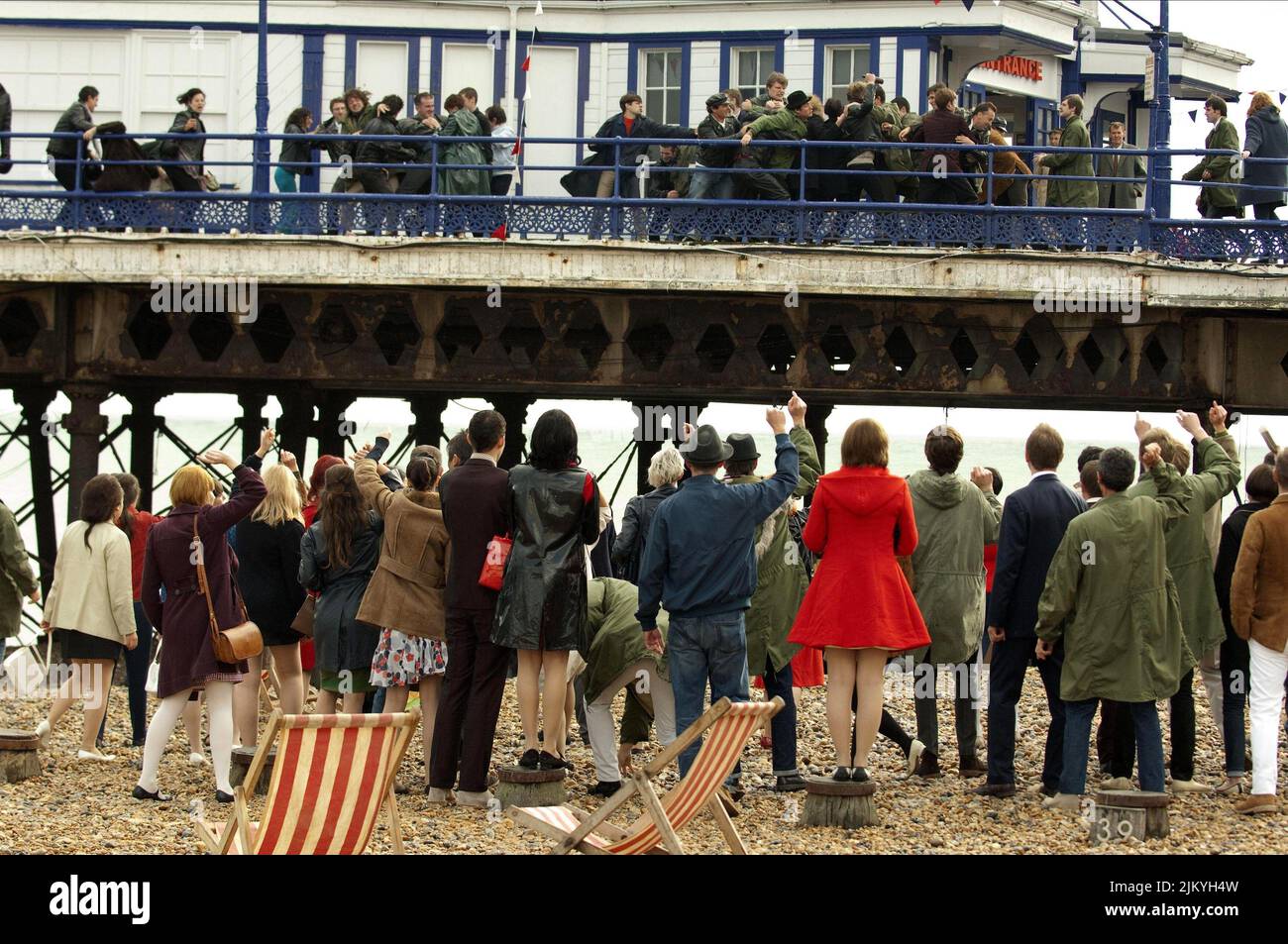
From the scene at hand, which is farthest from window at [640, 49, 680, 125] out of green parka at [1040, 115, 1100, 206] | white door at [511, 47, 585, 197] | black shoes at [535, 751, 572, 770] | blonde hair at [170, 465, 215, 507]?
black shoes at [535, 751, 572, 770]

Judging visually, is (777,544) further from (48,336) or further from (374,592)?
(48,336)

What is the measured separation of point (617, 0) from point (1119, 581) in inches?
530

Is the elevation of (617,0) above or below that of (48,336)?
above

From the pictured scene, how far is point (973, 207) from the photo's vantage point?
17.7 m

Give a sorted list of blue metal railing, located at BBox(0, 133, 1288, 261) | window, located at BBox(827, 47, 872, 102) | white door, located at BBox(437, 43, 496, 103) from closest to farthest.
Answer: blue metal railing, located at BBox(0, 133, 1288, 261) < window, located at BBox(827, 47, 872, 102) < white door, located at BBox(437, 43, 496, 103)

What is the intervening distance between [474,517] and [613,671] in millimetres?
1162

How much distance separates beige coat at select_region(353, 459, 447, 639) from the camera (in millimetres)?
11039

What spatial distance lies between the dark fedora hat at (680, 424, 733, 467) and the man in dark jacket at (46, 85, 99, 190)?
1004cm

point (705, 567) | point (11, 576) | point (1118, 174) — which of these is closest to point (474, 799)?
point (705, 567)

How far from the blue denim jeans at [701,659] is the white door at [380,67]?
Result: 1340cm

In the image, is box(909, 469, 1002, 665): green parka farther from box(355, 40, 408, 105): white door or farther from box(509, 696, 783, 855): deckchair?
box(355, 40, 408, 105): white door

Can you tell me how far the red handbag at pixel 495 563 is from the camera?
10.6m

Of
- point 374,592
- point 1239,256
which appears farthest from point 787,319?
point 374,592

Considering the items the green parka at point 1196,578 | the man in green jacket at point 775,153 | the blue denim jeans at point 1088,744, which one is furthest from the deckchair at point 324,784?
the man in green jacket at point 775,153
